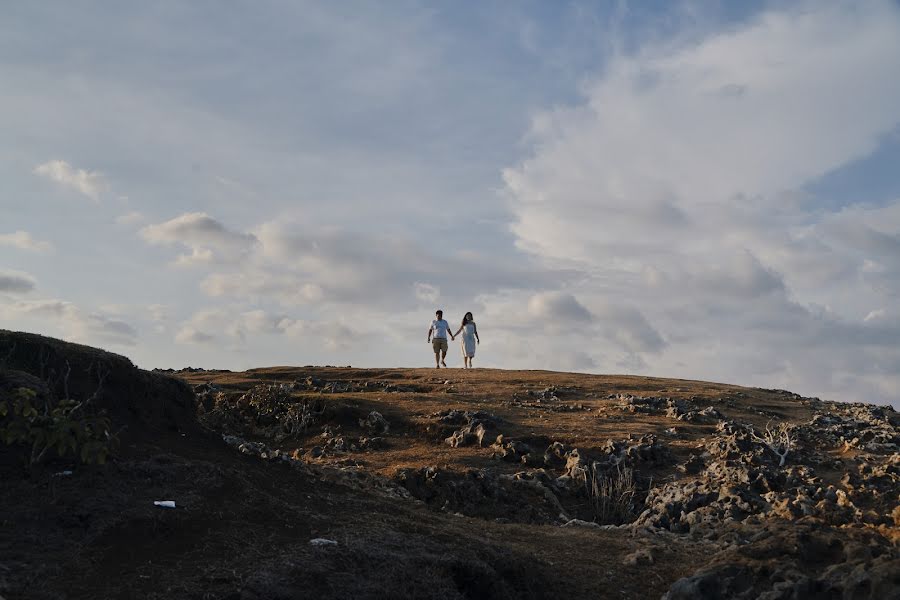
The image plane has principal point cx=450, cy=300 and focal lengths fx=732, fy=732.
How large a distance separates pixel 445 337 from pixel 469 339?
1.20m

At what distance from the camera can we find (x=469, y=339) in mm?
28125

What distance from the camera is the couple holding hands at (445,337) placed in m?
27.3

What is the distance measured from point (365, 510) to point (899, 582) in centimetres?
552

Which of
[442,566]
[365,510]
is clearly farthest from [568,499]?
[442,566]

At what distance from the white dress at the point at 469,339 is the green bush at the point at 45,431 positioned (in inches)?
807

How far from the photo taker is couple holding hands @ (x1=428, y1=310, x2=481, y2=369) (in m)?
27.3

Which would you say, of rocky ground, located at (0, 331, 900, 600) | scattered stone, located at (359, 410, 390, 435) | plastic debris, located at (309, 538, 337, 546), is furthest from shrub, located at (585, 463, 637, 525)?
plastic debris, located at (309, 538, 337, 546)

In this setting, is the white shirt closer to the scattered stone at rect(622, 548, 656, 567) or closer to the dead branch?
the dead branch

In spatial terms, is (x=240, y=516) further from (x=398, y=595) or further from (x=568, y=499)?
(x=568, y=499)

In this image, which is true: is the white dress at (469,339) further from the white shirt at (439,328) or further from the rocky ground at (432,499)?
the rocky ground at (432,499)

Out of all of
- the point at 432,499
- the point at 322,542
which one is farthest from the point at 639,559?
the point at 432,499

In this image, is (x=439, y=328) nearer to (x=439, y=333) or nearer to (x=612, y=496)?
(x=439, y=333)

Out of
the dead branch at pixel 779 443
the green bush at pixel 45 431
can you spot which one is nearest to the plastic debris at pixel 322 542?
the green bush at pixel 45 431

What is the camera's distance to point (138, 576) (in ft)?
19.9
